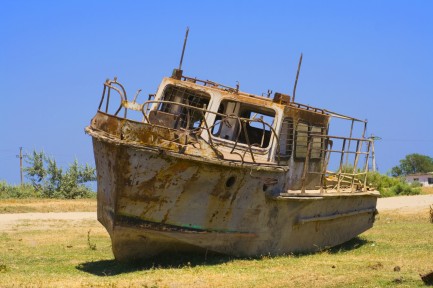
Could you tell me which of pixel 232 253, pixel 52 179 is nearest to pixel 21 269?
pixel 232 253

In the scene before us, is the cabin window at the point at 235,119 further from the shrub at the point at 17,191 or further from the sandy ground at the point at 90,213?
the shrub at the point at 17,191

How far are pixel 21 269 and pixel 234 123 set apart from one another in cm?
447

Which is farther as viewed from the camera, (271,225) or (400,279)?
(271,225)

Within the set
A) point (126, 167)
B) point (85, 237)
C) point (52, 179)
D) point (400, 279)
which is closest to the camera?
point (400, 279)

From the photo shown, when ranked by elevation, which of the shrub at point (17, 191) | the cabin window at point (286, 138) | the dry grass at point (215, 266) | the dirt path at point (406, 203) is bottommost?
the shrub at point (17, 191)

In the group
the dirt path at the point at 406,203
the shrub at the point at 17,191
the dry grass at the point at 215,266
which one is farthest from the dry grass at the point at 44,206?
the dirt path at the point at 406,203

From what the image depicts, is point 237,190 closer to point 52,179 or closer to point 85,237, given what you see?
point 85,237

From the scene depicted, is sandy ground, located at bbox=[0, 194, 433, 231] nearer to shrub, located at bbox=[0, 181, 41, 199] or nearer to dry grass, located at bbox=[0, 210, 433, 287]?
dry grass, located at bbox=[0, 210, 433, 287]

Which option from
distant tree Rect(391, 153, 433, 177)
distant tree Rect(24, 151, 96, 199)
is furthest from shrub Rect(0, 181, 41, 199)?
distant tree Rect(391, 153, 433, 177)

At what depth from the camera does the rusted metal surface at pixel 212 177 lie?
41.1 feet

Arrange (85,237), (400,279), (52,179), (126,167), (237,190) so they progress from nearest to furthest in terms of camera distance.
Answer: (400,279)
(126,167)
(237,190)
(85,237)
(52,179)

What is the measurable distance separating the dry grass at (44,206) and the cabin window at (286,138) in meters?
13.7

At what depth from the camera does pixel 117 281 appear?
11719 millimetres

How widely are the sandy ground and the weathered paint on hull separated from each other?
8582mm
